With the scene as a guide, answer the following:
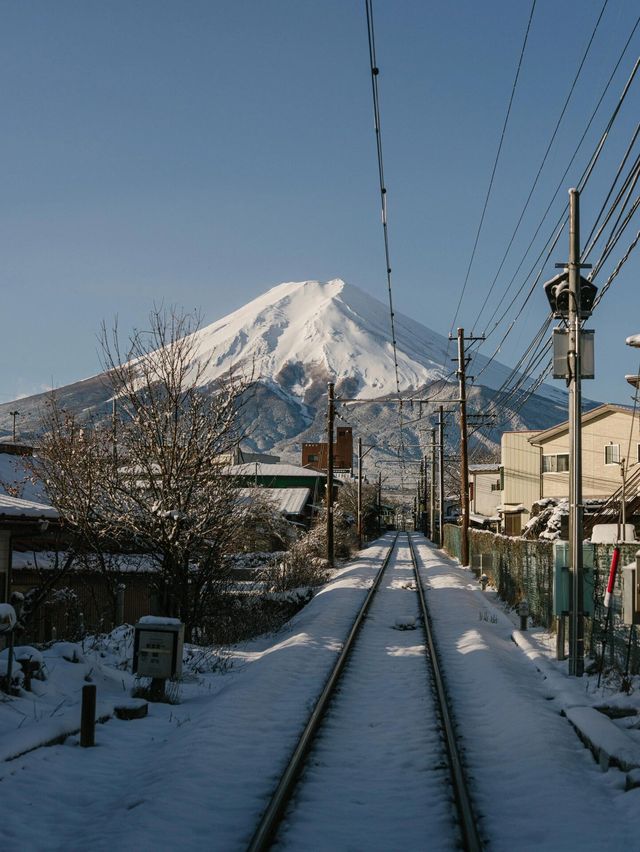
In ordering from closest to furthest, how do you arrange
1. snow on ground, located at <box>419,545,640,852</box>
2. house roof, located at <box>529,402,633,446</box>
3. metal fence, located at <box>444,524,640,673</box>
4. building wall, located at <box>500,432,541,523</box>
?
snow on ground, located at <box>419,545,640,852</box>, metal fence, located at <box>444,524,640,673</box>, house roof, located at <box>529,402,633,446</box>, building wall, located at <box>500,432,541,523</box>

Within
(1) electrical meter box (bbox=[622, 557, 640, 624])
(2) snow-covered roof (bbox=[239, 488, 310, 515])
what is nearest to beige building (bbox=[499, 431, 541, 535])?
(2) snow-covered roof (bbox=[239, 488, 310, 515])

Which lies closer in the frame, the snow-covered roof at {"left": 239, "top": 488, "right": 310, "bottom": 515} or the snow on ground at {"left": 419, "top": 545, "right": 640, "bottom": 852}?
the snow on ground at {"left": 419, "top": 545, "right": 640, "bottom": 852}

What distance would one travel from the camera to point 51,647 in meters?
12.6

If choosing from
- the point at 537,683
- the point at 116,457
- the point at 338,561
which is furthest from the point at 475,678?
the point at 338,561

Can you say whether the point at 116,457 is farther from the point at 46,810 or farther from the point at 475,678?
the point at 46,810

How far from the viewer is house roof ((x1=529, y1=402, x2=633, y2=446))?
1896 inches

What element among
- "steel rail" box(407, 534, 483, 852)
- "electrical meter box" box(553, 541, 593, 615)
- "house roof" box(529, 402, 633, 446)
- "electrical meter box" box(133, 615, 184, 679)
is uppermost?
"house roof" box(529, 402, 633, 446)

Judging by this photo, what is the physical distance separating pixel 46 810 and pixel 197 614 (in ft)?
39.7

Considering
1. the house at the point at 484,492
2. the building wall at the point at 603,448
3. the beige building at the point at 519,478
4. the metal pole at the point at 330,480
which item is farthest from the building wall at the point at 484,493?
the metal pole at the point at 330,480

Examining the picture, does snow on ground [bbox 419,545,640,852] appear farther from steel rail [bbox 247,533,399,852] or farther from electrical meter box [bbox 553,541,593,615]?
steel rail [bbox 247,533,399,852]

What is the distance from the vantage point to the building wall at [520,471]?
56.8 m

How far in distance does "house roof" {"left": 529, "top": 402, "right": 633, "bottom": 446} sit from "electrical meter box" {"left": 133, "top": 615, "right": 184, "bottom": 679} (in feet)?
124

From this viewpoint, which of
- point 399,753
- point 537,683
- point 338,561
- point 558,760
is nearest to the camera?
point 558,760

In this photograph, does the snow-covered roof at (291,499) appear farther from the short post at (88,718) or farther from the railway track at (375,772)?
the short post at (88,718)
